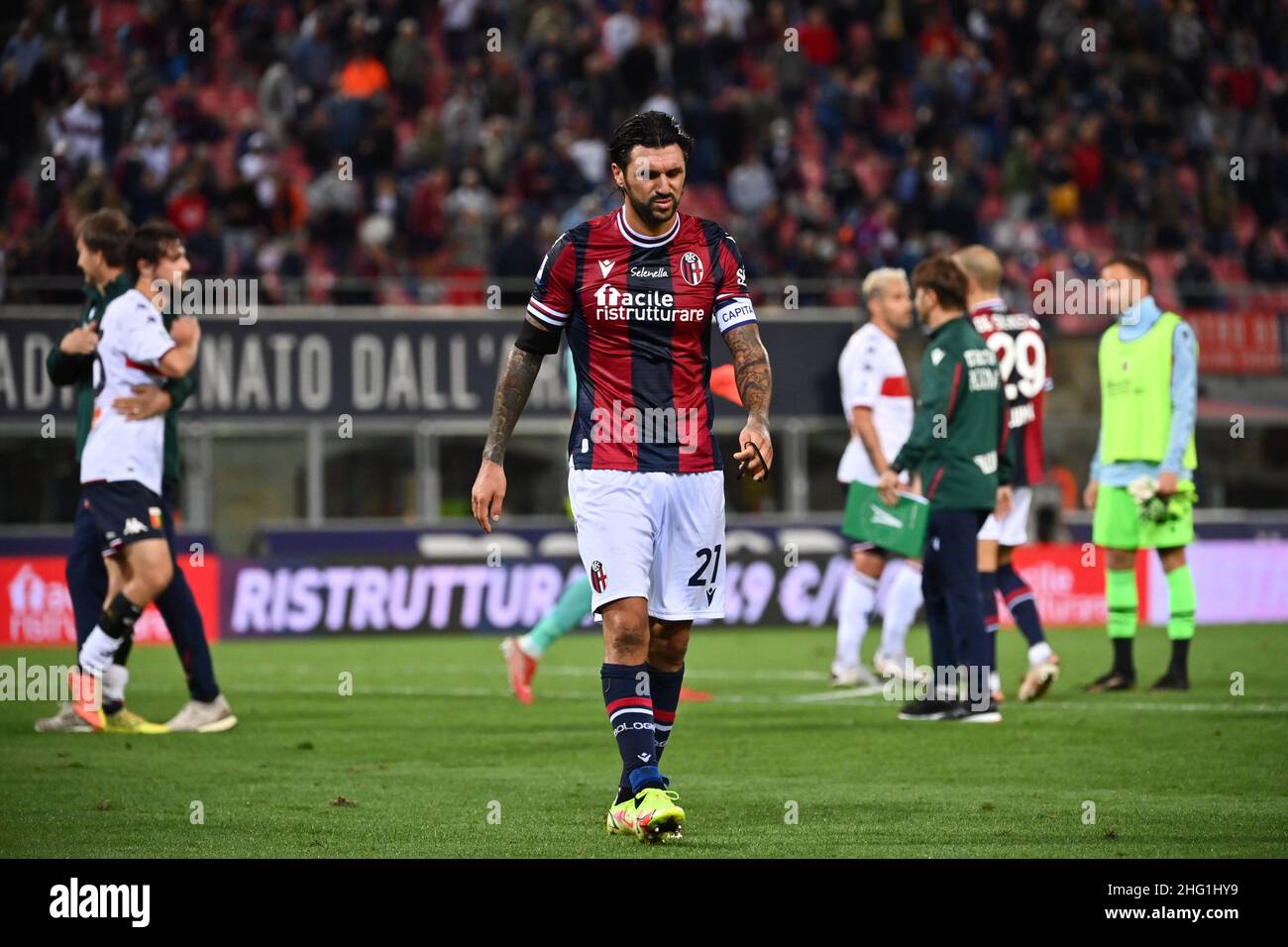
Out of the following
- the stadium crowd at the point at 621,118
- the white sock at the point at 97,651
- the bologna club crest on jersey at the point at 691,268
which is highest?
the stadium crowd at the point at 621,118

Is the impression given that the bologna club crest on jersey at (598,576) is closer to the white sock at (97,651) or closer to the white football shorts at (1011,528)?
the white sock at (97,651)

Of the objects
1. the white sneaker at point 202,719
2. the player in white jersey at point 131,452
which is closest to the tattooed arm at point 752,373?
the player in white jersey at point 131,452

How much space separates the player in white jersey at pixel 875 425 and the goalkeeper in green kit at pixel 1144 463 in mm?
1304

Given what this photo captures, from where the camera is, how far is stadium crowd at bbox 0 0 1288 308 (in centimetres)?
2381

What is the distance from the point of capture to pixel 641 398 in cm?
735

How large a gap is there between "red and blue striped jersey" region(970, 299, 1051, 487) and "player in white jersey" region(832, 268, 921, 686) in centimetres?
83

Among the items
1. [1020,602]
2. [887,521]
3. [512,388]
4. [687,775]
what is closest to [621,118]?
[887,521]

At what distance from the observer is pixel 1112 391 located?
13438mm

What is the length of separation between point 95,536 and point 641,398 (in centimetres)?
469

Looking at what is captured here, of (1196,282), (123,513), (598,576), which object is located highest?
(1196,282)

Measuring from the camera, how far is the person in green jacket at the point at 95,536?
426 inches

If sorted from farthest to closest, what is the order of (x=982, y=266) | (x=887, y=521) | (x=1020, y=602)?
(x=887, y=521)
(x=982, y=266)
(x=1020, y=602)
